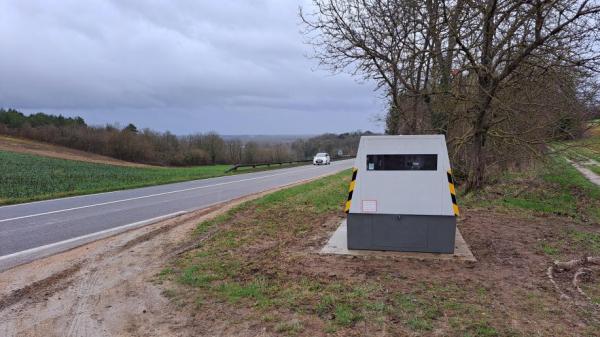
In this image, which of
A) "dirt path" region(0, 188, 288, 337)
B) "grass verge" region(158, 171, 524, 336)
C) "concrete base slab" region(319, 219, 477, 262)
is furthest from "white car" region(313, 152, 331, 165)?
"concrete base slab" region(319, 219, 477, 262)

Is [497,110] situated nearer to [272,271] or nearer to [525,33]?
[525,33]

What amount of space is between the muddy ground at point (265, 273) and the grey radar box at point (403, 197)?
1.44 feet

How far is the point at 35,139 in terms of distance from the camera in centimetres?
6550

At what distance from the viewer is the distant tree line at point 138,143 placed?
64.9 metres

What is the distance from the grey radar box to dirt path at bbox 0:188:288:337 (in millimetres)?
2924

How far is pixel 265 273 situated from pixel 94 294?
6.44ft

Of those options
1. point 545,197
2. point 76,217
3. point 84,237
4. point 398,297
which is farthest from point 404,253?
point 545,197

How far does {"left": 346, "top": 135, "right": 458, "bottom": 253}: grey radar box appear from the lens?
603 centimetres

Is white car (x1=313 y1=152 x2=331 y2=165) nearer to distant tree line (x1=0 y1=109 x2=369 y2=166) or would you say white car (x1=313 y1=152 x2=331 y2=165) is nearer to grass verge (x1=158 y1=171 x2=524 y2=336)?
distant tree line (x1=0 y1=109 x2=369 y2=166)

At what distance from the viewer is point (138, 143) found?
65875 millimetres

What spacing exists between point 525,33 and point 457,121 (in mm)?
3818

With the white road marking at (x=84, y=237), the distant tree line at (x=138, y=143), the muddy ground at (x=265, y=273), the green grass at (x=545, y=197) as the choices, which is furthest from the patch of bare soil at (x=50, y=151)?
the muddy ground at (x=265, y=273)

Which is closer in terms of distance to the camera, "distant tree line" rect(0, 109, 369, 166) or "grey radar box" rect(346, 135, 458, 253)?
"grey radar box" rect(346, 135, 458, 253)

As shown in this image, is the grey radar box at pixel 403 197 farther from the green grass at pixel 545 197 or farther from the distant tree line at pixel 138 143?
the distant tree line at pixel 138 143
